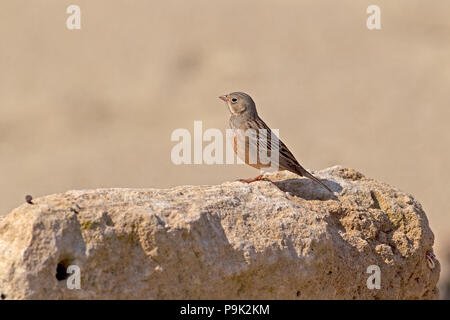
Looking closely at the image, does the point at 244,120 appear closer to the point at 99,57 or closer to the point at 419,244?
the point at 419,244

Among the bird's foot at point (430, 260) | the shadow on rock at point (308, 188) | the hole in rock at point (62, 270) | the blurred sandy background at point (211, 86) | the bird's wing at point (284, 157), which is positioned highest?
the blurred sandy background at point (211, 86)

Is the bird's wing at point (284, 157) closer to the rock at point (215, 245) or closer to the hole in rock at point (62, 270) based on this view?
the rock at point (215, 245)

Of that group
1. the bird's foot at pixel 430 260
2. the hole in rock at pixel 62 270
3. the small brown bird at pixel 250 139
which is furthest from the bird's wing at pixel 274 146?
the hole in rock at pixel 62 270

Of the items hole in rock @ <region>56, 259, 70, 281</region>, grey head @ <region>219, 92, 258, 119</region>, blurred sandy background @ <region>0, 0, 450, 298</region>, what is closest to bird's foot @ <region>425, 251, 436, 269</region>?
grey head @ <region>219, 92, 258, 119</region>

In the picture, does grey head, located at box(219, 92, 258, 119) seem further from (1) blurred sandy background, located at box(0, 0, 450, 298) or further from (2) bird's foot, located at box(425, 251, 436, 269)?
(1) blurred sandy background, located at box(0, 0, 450, 298)

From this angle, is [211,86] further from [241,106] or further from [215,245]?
[215,245]

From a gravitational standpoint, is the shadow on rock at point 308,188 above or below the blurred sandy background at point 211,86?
below

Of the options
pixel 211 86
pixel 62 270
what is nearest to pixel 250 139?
pixel 62 270

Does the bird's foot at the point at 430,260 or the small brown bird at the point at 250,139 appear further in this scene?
the small brown bird at the point at 250,139
